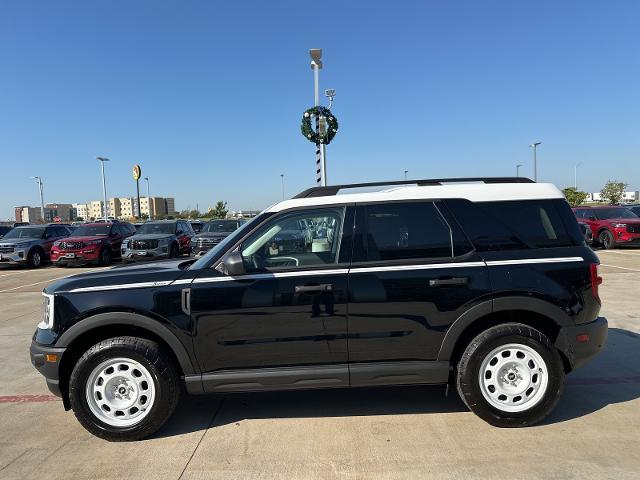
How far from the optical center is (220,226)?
18875 mm

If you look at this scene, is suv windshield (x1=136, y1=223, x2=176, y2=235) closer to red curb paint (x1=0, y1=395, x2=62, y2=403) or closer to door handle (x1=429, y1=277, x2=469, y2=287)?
red curb paint (x1=0, y1=395, x2=62, y2=403)

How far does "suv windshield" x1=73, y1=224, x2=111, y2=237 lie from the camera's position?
1786 cm

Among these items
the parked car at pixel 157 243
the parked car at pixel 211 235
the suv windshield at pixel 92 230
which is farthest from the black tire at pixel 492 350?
the suv windshield at pixel 92 230

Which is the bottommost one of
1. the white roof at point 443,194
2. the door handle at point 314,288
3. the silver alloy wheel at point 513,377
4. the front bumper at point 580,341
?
the silver alloy wheel at point 513,377

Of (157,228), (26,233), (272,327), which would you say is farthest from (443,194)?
(26,233)

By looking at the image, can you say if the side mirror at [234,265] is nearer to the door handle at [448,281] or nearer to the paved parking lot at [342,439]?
the paved parking lot at [342,439]

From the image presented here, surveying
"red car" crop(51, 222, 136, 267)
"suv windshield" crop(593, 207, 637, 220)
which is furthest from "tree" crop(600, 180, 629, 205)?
"red car" crop(51, 222, 136, 267)

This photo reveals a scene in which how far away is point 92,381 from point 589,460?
12.0ft

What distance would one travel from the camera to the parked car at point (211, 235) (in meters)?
16.4

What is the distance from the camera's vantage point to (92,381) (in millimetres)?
A: 3598

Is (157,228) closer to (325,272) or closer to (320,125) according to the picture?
(320,125)

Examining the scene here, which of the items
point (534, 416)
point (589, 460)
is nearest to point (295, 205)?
point (534, 416)

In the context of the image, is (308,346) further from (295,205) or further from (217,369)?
(295,205)

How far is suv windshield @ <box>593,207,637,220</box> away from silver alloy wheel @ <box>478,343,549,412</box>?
17921 mm
